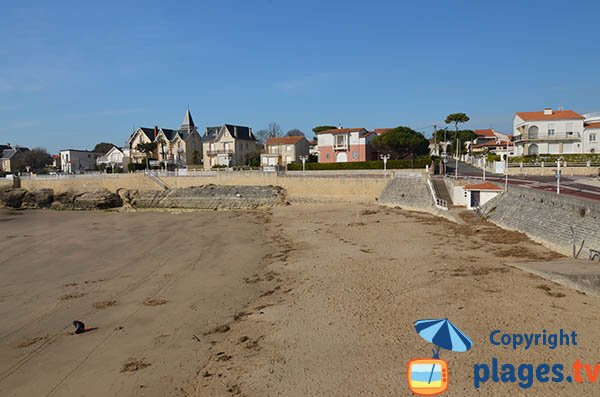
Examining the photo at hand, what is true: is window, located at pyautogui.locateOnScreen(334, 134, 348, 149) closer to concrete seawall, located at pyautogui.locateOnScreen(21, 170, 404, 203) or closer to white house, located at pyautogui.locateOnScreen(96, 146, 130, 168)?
concrete seawall, located at pyautogui.locateOnScreen(21, 170, 404, 203)

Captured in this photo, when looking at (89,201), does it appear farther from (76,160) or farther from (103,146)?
(103,146)

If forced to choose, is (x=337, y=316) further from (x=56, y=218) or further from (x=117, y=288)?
(x=56, y=218)

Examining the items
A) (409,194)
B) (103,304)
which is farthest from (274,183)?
(103,304)

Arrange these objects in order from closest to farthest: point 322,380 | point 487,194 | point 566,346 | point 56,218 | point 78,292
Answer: point 322,380 < point 566,346 < point 78,292 < point 487,194 < point 56,218

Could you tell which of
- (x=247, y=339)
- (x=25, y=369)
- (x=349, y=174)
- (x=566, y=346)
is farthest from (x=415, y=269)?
(x=349, y=174)

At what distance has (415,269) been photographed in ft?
51.4

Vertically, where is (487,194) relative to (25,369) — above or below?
above

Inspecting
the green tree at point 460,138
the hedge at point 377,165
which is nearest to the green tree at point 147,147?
the hedge at point 377,165

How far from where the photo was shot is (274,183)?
4506 cm

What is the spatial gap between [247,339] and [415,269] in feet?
25.6

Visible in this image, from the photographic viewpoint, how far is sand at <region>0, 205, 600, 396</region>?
846 cm

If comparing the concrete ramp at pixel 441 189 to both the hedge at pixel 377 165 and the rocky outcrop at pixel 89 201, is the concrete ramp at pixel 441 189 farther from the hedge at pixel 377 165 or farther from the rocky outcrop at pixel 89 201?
the rocky outcrop at pixel 89 201

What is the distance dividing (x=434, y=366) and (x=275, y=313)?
597 centimetres

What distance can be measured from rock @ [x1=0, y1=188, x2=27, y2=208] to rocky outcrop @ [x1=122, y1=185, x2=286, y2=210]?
52.0 feet
